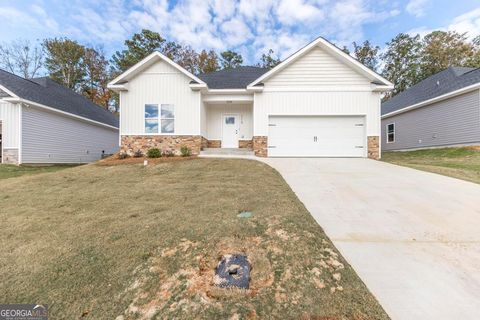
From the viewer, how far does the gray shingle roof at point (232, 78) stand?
12.7 m

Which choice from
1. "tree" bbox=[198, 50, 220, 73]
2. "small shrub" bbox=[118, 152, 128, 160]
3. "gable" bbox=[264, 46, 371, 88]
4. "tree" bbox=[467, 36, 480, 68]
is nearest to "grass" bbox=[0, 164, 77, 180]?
"small shrub" bbox=[118, 152, 128, 160]

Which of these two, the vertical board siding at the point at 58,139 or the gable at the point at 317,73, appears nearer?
the gable at the point at 317,73

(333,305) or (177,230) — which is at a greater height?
(177,230)

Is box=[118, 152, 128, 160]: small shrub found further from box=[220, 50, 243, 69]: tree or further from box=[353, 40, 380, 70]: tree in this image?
box=[353, 40, 380, 70]: tree

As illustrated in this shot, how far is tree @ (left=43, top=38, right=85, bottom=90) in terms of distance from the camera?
26.5 metres

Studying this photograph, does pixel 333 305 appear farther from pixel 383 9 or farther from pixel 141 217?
pixel 383 9

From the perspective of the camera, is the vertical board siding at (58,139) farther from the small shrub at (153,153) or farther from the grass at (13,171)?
the small shrub at (153,153)

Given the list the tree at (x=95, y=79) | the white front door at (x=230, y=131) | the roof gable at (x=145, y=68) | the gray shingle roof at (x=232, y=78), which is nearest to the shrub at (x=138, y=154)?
the roof gable at (x=145, y=68)

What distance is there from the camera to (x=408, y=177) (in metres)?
7.12

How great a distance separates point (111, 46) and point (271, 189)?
103 feet

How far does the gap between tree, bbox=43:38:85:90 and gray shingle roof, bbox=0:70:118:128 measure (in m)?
12.4

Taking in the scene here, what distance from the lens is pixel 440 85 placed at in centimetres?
1470

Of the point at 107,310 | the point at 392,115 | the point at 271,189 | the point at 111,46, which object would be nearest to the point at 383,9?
the point at 392,115

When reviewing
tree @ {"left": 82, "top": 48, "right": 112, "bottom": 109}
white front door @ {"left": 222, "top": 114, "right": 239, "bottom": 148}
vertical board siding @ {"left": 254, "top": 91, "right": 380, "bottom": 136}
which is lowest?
white front door @ {"left": 222, "top": 114, "right": 239, "bottom": 148}
